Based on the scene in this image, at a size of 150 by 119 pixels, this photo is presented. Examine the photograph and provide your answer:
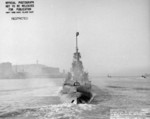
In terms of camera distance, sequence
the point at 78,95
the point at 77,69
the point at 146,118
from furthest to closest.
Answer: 1. the point at 77,69
2. the point at 78,95
3. the point at 146,118

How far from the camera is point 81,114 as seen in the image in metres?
20.8

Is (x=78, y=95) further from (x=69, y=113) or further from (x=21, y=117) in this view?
(x=21, y=117)

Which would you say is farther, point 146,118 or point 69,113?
point 69,113

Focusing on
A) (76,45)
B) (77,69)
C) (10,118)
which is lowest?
(10,118)

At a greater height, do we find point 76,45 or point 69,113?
point 76,45

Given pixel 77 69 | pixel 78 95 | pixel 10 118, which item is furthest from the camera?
pixel 77 69

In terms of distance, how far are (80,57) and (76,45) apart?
4.82 m

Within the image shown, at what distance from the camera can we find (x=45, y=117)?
63.8 ft

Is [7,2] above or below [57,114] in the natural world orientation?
above

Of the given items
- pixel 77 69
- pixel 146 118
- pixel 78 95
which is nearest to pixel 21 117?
pixel 78 95

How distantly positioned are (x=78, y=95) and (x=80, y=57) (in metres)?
32.4

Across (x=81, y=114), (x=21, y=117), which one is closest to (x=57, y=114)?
(x=81, y=114)

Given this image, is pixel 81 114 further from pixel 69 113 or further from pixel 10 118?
pixel 10 118

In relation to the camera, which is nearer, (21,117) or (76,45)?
(21,117)
